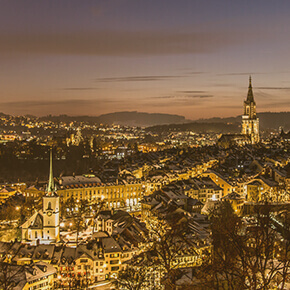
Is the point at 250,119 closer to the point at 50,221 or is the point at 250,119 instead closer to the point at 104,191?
the point at 104,191

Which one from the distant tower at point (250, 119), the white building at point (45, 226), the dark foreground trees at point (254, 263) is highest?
the distant tower at point (250, 119)

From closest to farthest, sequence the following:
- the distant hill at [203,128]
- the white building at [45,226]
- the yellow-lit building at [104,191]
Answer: the white building at [45,226]
the yellow-lit building at [104,191]
the distant hill at [203,128]

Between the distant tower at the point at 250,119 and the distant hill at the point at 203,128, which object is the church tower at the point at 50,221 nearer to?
the distant tower at the point at 250,119

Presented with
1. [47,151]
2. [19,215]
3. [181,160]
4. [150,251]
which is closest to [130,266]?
[150,251]

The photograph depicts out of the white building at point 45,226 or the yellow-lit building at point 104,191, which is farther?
the yellow-lit building at point 104,191

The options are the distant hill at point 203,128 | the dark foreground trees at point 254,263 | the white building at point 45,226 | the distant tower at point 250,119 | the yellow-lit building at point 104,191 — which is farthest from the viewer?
the distant hill at point 203,128

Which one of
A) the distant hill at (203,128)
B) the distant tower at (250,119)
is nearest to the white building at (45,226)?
the distant tower at (250,119)

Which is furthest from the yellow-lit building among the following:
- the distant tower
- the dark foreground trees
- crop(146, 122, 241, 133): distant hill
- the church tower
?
crop(146, 122, 241, 133): distant hill

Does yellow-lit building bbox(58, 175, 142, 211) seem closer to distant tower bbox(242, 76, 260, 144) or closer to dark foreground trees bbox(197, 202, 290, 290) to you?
dark foreground trees bbox(197, 202, 290, 290)
